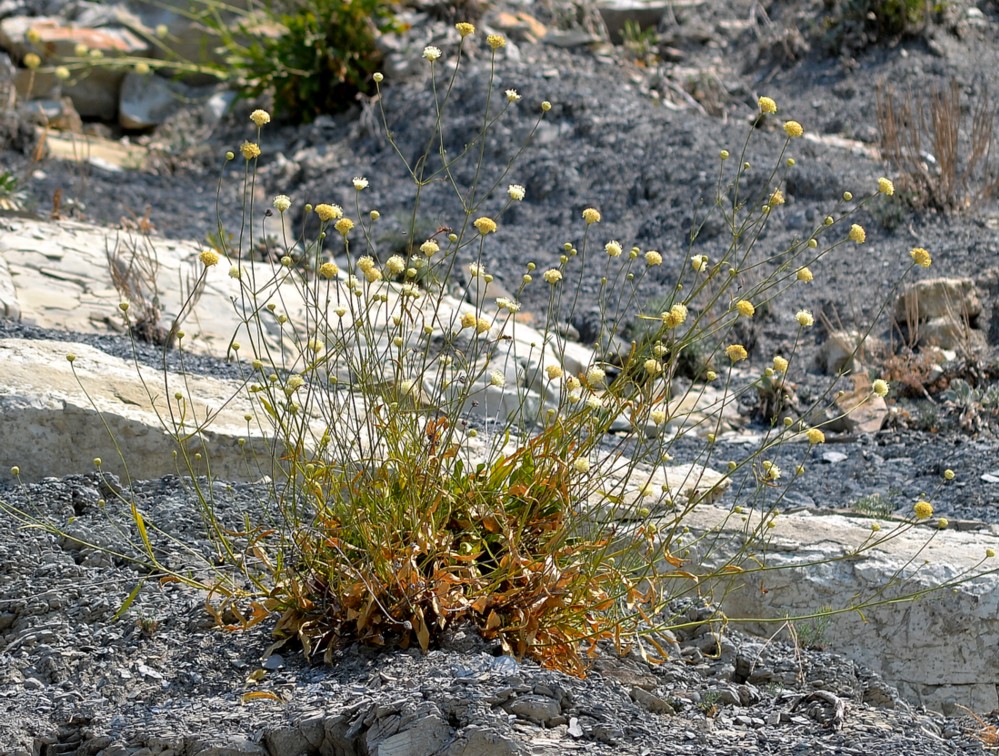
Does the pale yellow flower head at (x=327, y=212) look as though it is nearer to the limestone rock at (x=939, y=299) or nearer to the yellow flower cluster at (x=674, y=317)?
the yellow flower cluster at (x=674, y=317)

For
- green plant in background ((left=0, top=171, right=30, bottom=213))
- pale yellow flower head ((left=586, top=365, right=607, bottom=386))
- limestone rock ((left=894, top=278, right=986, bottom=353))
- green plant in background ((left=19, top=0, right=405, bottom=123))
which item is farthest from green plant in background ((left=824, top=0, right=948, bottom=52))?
pale yellow flower head ((left=586, top=365, right=607, bottom=386))

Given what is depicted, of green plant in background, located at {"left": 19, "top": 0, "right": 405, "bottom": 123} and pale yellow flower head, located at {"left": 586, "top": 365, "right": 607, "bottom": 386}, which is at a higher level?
pale yellow flower head, located at {"left": 586, "top": 365, "right": 607, "bottom": 386}

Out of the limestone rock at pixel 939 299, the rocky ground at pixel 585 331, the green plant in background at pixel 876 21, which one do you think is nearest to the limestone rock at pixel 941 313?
the limestone rock at pixel 939 299

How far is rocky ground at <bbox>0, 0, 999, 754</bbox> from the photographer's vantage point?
2.51m

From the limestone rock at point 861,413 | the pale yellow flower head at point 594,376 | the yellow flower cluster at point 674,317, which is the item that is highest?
the yellow flower cluster at point 674,317

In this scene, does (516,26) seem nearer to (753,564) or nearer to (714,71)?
(714,71)

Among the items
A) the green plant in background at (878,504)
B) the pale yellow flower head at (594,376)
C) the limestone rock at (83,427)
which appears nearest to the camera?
the pale yellow flower head at (594,376)

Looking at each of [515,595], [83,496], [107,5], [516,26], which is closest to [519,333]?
[83,496]

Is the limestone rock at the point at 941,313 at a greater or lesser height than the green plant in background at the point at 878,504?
greater

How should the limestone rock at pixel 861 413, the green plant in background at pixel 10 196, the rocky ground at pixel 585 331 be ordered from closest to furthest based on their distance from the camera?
the rocky ground at pixel 585 331 < the limestone rock at pixel 861 413 < the green plant in background at pixel 10 196

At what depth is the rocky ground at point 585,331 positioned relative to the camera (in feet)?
8.23

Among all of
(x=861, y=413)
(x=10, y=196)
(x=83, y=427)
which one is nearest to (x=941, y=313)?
(x=861, y=413)

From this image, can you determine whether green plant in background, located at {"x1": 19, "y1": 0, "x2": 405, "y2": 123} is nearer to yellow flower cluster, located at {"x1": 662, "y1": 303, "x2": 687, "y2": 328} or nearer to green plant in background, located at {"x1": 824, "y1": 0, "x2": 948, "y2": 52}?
green plant in background, located at {"x1": 824, "y1": 0, "x2": 948, "y2": 52}

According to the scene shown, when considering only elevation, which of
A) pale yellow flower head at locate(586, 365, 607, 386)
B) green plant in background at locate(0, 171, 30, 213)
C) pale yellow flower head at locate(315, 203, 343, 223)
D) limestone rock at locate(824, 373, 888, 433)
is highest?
pale yellow flower head at locate(315, 203, 343, 223)
